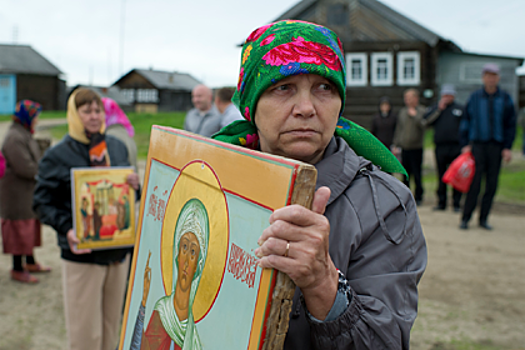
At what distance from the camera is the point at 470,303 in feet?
13.9

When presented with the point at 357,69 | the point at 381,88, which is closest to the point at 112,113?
the point at 381,88

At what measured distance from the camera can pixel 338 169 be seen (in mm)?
1253

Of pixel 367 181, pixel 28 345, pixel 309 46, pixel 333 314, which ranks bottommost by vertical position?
pixel 28 345

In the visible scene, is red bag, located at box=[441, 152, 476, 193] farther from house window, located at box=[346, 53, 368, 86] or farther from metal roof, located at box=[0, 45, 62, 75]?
metal roof, located at box=[0, 45, 62, 75]

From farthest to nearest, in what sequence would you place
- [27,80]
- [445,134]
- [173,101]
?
1. [173,101]
2. [27,80]
3. [445,134]

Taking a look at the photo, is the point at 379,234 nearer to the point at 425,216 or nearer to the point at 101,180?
the point at 101,180

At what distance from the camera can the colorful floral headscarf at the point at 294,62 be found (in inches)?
48.4

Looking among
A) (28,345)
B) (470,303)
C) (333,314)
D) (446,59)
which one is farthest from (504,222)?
(446,59)

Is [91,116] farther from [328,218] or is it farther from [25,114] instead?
[25,114]

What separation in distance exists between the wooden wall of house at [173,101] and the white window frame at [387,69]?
31.8m

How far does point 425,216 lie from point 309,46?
273 inches

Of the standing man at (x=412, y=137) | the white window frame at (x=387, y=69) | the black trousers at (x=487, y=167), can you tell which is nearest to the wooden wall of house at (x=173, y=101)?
the white window frame at (x=387, y=69)

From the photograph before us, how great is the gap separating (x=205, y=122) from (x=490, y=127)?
389cm

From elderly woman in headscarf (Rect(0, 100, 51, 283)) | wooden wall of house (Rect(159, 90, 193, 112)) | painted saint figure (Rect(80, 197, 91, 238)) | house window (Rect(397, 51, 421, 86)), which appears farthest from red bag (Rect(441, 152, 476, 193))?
wooden wall of house (Rect(159, 90, 193, 112))
